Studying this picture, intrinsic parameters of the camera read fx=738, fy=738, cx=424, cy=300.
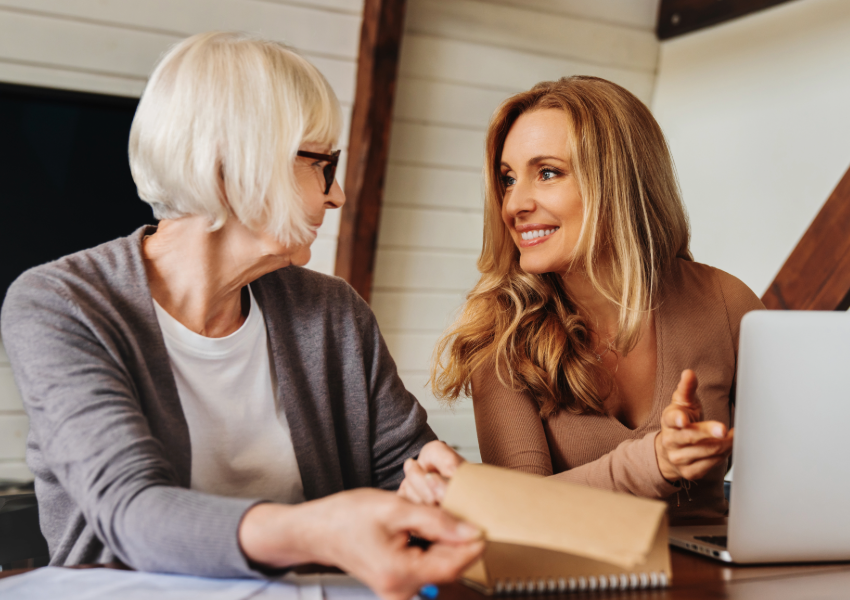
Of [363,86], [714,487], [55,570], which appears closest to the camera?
[55,570]

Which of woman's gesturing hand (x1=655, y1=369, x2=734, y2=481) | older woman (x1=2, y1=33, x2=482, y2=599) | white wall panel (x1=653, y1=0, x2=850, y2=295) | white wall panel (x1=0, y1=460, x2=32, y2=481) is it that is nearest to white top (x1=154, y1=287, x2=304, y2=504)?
older woman (x1=2, y1=33, x2=482, y2=599)

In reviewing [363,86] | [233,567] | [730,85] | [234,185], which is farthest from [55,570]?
[730,85]

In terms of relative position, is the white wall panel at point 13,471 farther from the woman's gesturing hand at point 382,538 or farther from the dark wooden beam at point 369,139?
the woman's gesturing hand at point 382,538

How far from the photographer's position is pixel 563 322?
5.01ft

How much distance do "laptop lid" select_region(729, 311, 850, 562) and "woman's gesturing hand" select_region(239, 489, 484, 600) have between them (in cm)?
41

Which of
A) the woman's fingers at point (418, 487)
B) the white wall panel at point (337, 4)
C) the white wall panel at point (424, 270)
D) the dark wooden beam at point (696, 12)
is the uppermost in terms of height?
the dark wooden beam at point (696, 12)

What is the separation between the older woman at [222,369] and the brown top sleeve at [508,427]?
188 mm

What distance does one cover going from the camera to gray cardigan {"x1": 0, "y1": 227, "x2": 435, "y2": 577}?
76cm

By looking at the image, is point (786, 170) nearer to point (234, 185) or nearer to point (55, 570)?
point (234, 185)

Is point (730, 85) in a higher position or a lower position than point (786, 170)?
higher

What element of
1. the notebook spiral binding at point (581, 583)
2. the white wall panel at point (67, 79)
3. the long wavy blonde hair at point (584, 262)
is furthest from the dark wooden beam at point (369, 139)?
the notebook spiral binding at point (581, 583)

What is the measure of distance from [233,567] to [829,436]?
70 centimetres

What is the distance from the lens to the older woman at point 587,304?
1396mm

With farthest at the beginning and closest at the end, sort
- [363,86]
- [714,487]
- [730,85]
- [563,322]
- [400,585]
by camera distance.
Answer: [730,85]
[363,86]
[563,322]
[714,487]
[400,585]
